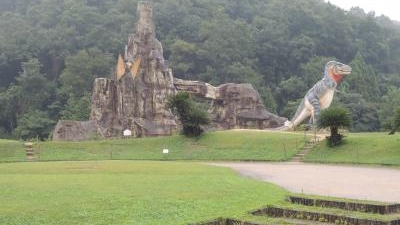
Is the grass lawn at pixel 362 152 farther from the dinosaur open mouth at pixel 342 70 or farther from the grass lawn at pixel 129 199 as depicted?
the grass lawn at pixel 129 199

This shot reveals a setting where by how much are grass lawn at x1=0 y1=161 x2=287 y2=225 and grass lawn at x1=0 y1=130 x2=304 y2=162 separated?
14.1 meters

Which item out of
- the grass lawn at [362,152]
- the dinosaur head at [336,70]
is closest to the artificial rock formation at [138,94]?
the dinosaur head at [336,70]

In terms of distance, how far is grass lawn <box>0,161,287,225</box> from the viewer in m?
10.0

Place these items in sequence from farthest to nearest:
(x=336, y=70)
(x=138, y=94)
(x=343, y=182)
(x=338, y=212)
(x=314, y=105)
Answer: (x=138, y=94) → (x=336, y=70) → (x=314, y=105) → (x=343, y=182) → (x=338, y=212)

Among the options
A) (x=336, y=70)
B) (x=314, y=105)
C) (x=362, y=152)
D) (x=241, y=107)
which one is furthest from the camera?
(x=241, y=107)

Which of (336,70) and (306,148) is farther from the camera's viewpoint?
(336,70)

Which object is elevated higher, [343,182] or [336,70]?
[336,70]

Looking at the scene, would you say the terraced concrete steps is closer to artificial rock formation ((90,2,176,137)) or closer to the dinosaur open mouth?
the dinosaur open mouth

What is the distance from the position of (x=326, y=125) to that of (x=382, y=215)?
1900 centimetres

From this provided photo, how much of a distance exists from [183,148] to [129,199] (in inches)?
822

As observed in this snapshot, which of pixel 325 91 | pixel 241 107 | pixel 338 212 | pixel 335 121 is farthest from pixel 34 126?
pixel 338 212

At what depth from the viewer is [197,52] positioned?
73500 mm

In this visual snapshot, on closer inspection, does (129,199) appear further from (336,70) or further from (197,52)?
(197,52)

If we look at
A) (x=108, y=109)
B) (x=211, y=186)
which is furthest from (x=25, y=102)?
(x=211, y=186)
